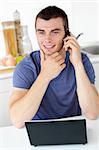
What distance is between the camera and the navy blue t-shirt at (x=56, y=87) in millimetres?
1416

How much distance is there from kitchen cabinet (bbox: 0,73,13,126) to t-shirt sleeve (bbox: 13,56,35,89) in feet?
1.94

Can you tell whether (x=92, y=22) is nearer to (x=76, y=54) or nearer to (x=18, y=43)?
(x=18, y=43)

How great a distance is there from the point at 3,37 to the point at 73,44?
3.17 ft

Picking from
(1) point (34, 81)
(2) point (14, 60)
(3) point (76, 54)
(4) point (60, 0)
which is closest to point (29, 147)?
(1) point (34, 81)

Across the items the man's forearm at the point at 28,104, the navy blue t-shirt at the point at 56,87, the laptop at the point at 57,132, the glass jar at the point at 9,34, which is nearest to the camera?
the laptop at the point at 57,132

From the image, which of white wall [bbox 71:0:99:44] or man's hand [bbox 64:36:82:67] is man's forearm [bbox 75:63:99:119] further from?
white wall [bbox 71:0:99:44]

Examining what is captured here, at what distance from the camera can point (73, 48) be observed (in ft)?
4.53

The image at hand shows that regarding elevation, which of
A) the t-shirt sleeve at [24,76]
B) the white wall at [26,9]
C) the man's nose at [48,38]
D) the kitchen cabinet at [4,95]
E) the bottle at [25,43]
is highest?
the white wall at [26,9]

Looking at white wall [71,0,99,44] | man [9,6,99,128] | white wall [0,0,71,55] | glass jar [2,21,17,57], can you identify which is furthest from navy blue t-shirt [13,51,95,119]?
white wall [71,0,99,44]

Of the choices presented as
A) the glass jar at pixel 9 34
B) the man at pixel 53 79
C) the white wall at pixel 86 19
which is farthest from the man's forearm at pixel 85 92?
the white wall at pixel 86 19

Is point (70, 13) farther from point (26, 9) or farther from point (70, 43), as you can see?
point (70, 43)

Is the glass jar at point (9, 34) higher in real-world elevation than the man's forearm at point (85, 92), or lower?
higher

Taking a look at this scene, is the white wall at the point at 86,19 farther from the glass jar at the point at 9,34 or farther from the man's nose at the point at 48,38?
the man's nose at the point at 48,38

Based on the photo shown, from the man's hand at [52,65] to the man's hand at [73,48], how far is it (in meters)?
0.06
